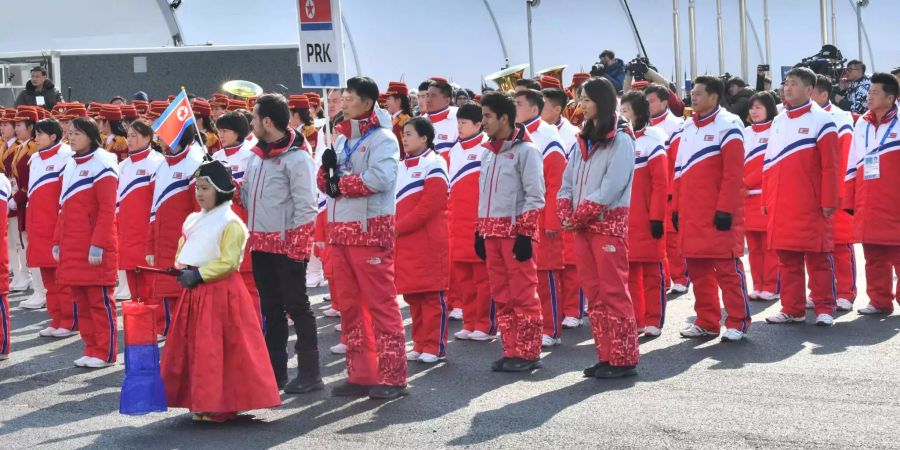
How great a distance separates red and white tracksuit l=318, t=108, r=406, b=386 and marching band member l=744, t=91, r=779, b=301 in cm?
499

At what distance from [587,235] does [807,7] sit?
22174 millimetres

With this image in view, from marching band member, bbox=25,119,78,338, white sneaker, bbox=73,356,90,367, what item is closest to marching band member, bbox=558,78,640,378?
white sneaker, bbox=73,356,90,367

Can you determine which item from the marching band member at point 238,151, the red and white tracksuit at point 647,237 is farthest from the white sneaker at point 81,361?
the red and white tracksuit at point 647,237

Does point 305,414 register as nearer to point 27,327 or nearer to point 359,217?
point 359,217

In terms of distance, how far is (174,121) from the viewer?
8.93m

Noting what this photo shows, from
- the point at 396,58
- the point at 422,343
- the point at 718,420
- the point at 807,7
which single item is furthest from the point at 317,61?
the point at 807,7

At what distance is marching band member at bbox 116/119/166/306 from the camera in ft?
35.6

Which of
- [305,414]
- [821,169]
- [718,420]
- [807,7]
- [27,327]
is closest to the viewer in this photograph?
[718,420]

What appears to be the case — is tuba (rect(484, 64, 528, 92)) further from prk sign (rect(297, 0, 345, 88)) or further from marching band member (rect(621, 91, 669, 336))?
prk sign (rect(297, 0, 345, 88))

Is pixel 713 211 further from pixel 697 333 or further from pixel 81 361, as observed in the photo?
pixel 81 361

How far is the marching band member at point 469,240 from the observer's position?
34.3 ft

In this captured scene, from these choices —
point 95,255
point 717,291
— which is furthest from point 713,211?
point 95,255

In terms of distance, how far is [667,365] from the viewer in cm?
900

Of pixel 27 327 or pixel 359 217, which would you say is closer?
pixel 359 217
